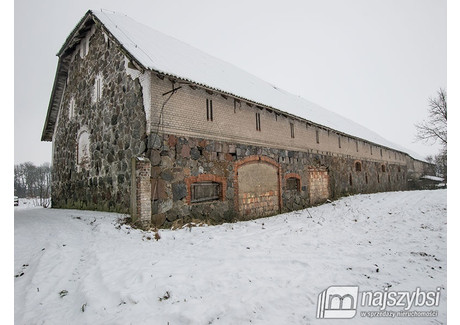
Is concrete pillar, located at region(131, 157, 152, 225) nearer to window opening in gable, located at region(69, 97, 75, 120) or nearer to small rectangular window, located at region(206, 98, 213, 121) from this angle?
small rectangular window, located at region(206, 98, 213, 121)

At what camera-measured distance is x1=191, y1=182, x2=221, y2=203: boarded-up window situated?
24.1 feet

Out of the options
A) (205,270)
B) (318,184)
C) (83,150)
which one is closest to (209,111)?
(83,150)

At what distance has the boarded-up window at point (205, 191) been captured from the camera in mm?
7340

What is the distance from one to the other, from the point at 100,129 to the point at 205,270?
6.67 m

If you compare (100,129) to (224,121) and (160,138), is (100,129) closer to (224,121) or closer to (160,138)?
(160,138)

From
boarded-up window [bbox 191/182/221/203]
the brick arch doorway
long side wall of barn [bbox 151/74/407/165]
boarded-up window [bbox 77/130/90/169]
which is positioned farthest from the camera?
boarded-up window [bbox 77/130/90/169]

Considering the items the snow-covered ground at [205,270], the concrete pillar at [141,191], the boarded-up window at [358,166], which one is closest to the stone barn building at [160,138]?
the concrete pillar at [141,191]

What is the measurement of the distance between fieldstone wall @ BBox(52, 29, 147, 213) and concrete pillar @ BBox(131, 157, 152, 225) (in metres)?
0.50

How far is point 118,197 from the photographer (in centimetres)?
706

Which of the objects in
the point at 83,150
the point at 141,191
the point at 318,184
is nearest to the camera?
the point at 141,191

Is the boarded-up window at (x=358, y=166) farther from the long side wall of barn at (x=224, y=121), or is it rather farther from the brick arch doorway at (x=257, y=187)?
the brick arch doorway at (x=257, y=187)

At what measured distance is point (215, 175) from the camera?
7871mm

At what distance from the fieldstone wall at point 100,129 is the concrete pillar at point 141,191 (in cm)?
50

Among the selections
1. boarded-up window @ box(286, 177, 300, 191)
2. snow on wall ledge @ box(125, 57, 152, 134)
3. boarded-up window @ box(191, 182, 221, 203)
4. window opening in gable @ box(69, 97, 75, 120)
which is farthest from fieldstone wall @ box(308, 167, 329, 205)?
window opening in gable @ box(69, 97, 75, 120)
